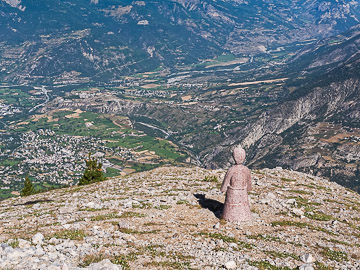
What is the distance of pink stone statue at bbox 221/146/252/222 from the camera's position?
32250 mm

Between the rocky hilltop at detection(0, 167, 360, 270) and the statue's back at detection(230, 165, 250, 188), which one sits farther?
the statue's back at detection(230, 165, 250, 188)

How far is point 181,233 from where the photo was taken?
29125 millimetres

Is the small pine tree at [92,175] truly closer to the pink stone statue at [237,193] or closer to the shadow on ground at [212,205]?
the shadow on ground at [212,205]

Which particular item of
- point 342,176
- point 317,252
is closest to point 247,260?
point 317,252

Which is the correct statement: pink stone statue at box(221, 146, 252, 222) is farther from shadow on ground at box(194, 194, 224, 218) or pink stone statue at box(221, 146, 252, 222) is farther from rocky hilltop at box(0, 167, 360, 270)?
shadow on ground at box(194, 194, 224, 218)

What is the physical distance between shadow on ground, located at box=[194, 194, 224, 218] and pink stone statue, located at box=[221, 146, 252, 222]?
102 inches

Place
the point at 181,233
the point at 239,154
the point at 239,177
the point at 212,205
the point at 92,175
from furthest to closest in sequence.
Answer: the point at 92,175
the point at 212,205
the point at 239,177
the point at 239,154
the point at 181,233

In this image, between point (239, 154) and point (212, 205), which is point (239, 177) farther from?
point (212, 205)

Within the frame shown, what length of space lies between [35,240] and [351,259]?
2259 cm

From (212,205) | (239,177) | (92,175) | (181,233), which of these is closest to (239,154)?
(239,177)

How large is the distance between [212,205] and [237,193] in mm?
6928

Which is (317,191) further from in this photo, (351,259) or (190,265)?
(190,265)

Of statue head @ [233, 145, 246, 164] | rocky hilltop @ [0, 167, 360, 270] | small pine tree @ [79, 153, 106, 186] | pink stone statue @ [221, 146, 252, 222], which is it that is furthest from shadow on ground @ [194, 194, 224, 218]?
small pine tree @ [79, 153, 106, 186]

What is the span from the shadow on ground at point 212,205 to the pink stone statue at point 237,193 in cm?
259
